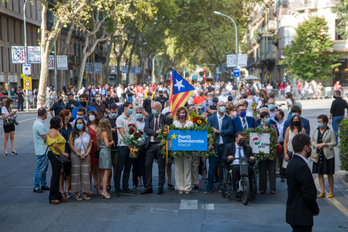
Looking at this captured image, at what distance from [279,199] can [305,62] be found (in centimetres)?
A: 3582

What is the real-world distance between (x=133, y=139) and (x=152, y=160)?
0.67 meters

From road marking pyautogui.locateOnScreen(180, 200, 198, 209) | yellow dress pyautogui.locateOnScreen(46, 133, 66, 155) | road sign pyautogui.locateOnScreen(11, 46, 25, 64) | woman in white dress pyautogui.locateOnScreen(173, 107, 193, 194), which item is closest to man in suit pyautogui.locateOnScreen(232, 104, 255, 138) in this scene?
woman in white dress pyautogui.locateOnScreen(173, 107, 193, 194)

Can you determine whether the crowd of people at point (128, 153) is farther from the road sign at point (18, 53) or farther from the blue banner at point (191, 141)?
the road sign at point (18, 53)

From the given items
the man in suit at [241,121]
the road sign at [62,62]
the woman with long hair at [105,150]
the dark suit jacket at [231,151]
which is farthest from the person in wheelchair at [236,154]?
the road sign at [62,62]

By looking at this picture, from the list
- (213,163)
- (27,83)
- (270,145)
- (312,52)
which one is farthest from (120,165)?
(312,52)

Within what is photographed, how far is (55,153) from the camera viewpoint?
8.50m

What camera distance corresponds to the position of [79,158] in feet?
28.4

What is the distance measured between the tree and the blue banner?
34752 millimetres

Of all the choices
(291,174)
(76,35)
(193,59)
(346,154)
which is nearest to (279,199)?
(346,154)

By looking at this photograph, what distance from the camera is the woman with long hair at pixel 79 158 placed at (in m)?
8.59

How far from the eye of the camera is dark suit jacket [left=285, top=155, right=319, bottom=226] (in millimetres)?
4734

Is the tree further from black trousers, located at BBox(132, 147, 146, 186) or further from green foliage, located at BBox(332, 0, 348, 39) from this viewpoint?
black trousers, located at BBox(132, 147, 146, 186)

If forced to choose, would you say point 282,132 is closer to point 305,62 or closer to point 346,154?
point 346,154

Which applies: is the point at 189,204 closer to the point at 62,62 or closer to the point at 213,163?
the point at 213,163
